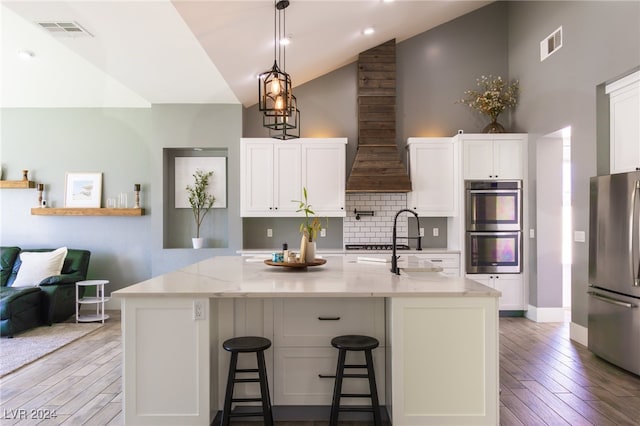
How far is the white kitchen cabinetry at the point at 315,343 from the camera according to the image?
2.83 m

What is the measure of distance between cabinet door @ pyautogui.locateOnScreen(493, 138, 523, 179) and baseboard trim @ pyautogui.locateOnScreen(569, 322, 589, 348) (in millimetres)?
1993

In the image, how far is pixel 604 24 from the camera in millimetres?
4234

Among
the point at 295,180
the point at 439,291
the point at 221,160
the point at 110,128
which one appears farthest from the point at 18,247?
the point at 439,291

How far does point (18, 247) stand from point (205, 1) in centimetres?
477

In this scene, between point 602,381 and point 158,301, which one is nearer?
point 158,301

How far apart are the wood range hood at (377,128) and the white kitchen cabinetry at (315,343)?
310 centimetres

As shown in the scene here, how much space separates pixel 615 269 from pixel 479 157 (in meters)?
2.35

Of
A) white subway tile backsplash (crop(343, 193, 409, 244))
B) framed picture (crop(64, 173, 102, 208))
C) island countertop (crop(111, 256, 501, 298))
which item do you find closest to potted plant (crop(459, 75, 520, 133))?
white subway tile backsplash (crop(343, 193, 409, 244))

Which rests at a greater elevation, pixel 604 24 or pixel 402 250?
pixel 604 24

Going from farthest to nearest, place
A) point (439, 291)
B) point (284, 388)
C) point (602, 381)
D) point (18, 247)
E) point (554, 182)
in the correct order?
point (18, 247)
point (554, 182)
point (602, 381)
point (284, 388)
point (439, 291)

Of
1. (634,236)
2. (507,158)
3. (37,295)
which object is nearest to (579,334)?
(634,236)

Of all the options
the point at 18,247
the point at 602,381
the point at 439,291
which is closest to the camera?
the point at 439,291

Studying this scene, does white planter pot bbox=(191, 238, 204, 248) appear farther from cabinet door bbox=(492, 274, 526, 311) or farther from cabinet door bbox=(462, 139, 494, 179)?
cabinet door bbox=(492, 274, 526, 311)

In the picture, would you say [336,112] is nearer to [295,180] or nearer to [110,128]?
[295,180]
